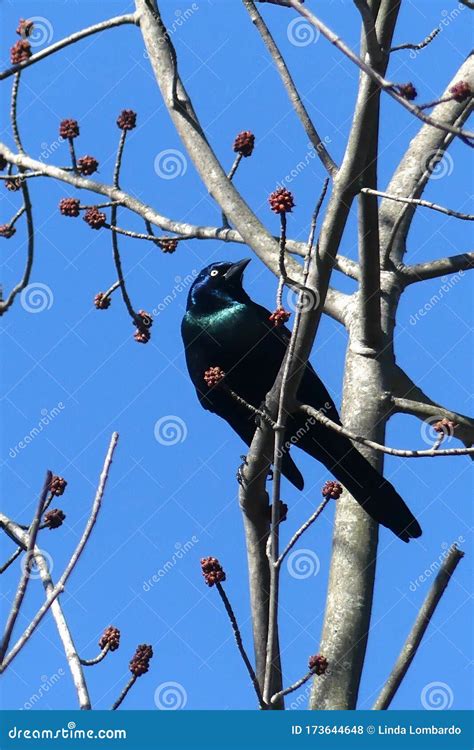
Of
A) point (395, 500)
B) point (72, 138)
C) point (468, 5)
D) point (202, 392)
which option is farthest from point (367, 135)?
point (202, 392)

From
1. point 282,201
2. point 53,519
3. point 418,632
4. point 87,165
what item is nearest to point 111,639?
point 53,519

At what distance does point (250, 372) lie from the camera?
5.47 m

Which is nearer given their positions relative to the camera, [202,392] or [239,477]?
[239,477]

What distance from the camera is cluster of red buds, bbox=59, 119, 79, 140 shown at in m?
3.97

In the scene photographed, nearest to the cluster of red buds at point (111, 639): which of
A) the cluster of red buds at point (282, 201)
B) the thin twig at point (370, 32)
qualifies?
the cluster of red buds at point (282, 201)

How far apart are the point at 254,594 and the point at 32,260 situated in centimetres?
150

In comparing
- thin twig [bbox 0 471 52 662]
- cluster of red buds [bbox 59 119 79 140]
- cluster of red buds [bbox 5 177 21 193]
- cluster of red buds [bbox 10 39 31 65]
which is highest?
cluster of red buds [bbox 59 119 79 140]

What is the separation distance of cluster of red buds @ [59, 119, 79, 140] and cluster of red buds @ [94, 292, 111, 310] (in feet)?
2.33

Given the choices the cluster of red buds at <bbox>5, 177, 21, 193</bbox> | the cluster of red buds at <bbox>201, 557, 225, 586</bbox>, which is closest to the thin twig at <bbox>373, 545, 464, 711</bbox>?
the cluster of red buds at <bbox>201, 557, 225, 586</bbox>

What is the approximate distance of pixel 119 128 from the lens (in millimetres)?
4262

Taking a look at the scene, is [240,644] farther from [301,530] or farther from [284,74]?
[284,74]

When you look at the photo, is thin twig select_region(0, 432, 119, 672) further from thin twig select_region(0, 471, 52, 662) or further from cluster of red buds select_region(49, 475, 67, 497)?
cluster of red buds select_region(49, 475, 67, 497)

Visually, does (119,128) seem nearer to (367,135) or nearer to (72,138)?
(72,138)

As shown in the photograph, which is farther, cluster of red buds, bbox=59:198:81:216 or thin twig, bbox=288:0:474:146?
cluster of red buds, bbox=59:198:81:216
